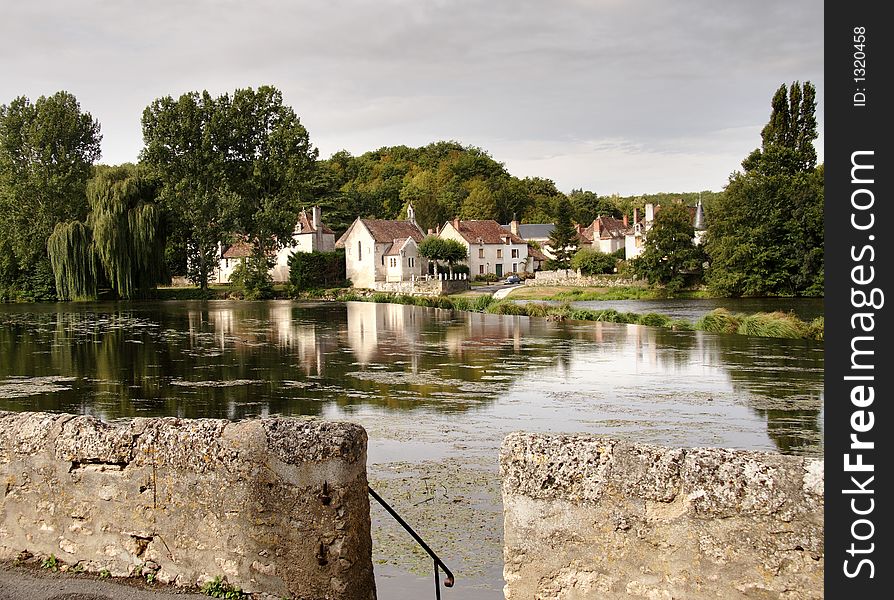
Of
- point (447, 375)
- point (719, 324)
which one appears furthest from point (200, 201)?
point (447, 375)

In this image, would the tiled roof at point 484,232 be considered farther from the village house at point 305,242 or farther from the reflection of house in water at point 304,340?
the reflection of house in water at point 304,340

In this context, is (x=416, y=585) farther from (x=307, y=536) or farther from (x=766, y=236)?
(x=766, y=236)

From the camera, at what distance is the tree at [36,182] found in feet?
219

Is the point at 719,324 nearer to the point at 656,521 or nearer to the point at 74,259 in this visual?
the point at 656,521

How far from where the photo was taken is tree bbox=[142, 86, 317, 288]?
228 feet

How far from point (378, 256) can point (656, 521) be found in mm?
81280

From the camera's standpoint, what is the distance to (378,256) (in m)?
85.2

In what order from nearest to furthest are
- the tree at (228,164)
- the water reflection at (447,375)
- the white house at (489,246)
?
the water reflection at (447,375)
the tree at (228,164)
the white house at (489,246)

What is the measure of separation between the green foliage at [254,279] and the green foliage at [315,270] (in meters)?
4.17

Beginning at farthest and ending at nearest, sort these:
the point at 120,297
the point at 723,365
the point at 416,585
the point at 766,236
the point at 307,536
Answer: the point at 766,236, the point at 120,297, the point at 723,365, the point at 416,585, the point at 307,536

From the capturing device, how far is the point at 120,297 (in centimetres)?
6262

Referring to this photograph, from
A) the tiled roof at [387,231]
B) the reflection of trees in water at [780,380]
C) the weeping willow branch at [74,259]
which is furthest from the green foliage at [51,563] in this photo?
the tiled roof at [387,231]
